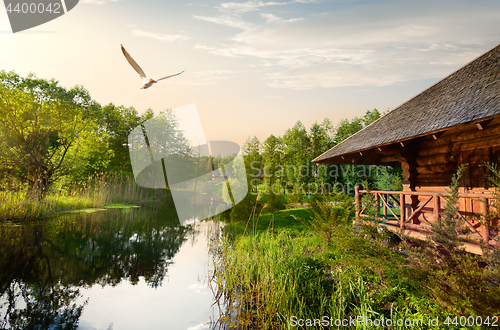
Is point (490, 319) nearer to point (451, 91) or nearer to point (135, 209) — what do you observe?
point (451, 91)

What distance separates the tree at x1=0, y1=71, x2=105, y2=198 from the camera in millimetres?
16906

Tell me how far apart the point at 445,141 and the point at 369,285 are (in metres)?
4.16

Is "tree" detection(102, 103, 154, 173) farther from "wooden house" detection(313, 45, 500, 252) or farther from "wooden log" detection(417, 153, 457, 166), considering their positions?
"wooden log" detection(417, 153, 457, 166)

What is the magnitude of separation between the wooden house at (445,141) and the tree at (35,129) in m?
17.2

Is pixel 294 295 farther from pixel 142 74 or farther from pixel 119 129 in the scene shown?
pixel 119 129

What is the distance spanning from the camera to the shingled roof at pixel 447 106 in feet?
16.0

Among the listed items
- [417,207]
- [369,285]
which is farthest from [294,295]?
[417,207]

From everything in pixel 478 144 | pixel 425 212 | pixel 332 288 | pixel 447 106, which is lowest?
pixel 332 288

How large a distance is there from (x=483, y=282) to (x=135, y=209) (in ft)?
60.3

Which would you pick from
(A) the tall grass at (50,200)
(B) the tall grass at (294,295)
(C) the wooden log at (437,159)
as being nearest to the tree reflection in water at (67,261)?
(A) the tall grass at (50,200)

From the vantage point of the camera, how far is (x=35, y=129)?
1745 centimetres

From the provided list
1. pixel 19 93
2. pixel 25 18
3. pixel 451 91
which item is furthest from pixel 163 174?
pixel 451 91

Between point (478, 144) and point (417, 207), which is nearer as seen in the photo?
point (478, 144)

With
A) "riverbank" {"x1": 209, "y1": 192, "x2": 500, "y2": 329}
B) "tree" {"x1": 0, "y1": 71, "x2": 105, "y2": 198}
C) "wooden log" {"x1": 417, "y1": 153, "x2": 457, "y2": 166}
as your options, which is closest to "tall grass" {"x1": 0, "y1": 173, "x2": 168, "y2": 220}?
"tree" {"x1": 0, "y1": 71, "x2": 105, "y2": 198}
